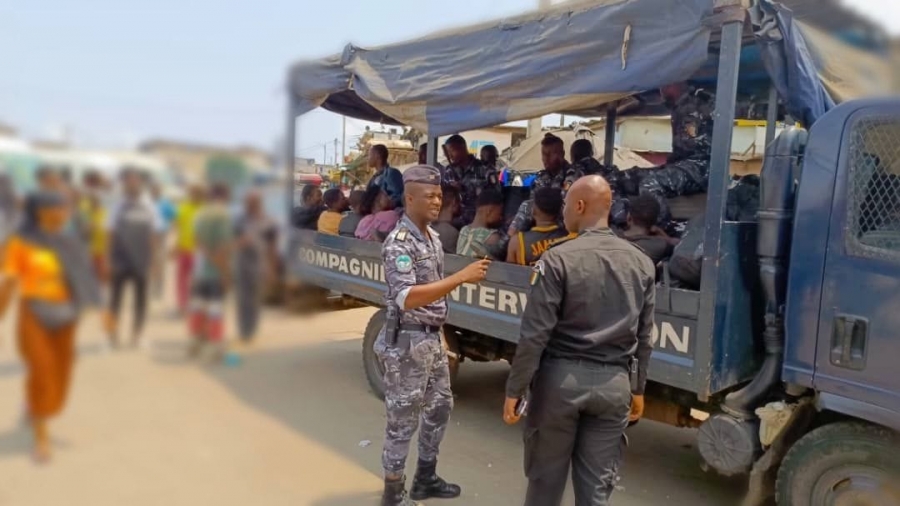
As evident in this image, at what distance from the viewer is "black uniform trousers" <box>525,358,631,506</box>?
8.02ft

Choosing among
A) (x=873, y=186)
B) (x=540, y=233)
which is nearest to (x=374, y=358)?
(x=540, y=233)

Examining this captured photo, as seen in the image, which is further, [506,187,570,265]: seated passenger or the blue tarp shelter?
[506,187,570,265]: seated passenger

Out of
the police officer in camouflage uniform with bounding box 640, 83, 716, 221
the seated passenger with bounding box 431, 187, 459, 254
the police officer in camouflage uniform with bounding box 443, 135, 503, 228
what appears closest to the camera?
the police officer in camouflage uniform with bounding box 640, 83, 716, 221

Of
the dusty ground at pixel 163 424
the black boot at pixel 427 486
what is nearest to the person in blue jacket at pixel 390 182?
the black boot at pixel 427 486

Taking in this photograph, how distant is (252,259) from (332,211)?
491cm

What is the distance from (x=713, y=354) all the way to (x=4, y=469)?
2717mm

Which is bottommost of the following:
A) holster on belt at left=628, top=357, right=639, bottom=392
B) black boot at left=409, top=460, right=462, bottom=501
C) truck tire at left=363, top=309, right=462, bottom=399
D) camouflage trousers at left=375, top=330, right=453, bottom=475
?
black boot at left=409, top=460, right=462, bottom=501

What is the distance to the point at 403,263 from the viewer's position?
9.36 ft

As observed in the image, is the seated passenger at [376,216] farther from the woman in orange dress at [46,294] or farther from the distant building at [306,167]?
the woman in orange dress at [46,294]

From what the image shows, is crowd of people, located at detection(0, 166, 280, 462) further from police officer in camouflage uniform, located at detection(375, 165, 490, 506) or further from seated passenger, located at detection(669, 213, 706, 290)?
seated passenger, located at detection(669, 213, 706, 290)

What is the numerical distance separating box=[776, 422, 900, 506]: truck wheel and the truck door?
168 millimetres

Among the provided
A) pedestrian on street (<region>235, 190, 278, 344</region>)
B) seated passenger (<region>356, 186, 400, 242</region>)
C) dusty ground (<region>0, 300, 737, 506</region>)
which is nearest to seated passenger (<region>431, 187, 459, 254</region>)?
seated passenger (<region>356, 186, 400, 242</region>)

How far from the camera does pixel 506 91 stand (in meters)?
3.61

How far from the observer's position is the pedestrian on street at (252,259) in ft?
2.02
